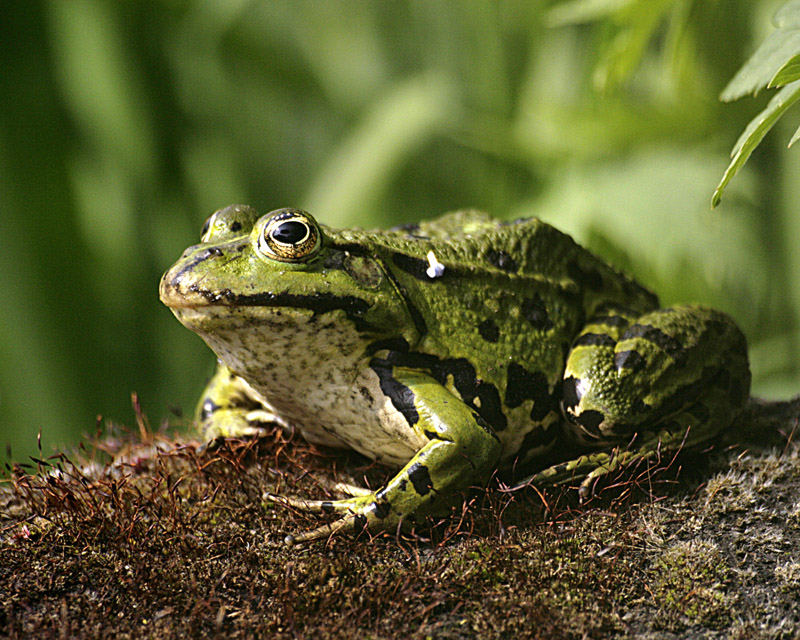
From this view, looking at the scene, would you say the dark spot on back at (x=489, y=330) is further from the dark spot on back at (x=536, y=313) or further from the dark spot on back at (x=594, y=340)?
the dark spot on back at (x=594, y=340)

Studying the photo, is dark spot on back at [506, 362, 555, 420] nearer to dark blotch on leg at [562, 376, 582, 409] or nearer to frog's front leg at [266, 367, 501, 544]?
dark blotch on leg at [562, 376, 582, 409]

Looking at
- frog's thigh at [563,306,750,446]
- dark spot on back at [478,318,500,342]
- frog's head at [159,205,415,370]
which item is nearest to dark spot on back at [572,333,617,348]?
frog's thigh at [563,306,750,446]

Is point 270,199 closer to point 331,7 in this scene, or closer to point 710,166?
point 331,7

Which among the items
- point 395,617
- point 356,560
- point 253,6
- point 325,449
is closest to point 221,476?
point 325,449

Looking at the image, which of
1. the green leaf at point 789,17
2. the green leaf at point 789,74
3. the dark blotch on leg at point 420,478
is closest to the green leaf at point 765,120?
the green leaf at point 789,74

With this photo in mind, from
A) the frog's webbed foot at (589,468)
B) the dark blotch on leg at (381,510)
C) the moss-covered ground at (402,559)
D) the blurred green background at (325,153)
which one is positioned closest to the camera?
the moss-covered ground at (402,559)

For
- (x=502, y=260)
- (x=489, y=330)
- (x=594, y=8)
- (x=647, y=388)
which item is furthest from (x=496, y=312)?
(x=594, y=8)

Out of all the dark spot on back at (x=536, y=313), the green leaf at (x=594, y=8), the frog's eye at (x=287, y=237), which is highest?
the green leaf at (x=594, y=8)
